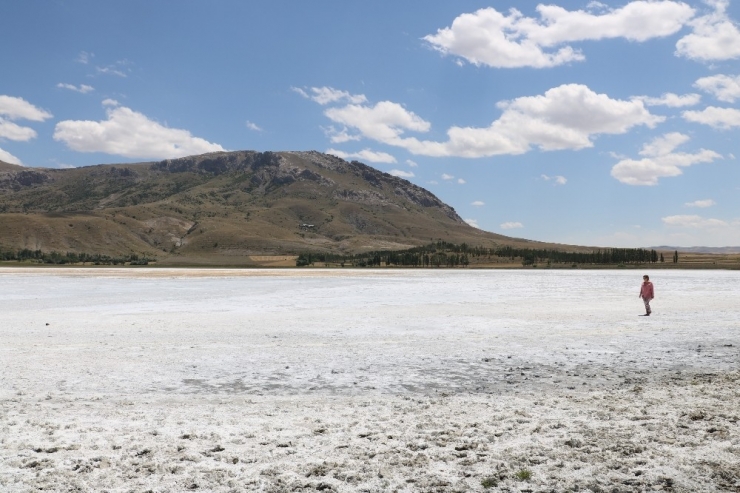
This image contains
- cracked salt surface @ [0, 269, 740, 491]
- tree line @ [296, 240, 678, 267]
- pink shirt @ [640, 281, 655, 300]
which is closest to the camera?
cracked salt surface @ [0, 269, 740, 491]

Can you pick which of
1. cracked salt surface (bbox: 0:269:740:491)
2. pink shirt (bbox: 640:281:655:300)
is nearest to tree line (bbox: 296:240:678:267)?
pink shirt (bbox: 640:281:655:300)

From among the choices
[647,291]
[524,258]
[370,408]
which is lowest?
[370,408]

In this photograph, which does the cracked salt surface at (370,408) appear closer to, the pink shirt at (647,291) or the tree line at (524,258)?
the pink shirt at (647,291)

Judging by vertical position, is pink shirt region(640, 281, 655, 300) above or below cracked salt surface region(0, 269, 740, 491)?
above

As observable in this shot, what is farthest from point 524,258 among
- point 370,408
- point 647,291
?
point 370,408

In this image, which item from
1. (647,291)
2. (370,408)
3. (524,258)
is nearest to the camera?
(370,408)

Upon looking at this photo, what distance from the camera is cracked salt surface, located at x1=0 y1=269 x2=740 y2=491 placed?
6.89 m

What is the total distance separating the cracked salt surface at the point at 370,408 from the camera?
6.89m

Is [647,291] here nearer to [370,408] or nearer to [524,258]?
[370,408]

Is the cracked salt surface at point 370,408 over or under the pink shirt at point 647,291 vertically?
under

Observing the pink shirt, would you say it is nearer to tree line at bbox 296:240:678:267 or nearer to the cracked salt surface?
the cracked salt surface

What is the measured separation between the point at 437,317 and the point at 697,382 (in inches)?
567

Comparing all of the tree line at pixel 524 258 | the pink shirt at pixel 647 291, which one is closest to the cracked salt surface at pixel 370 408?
the pink shirt at pixel 647 291

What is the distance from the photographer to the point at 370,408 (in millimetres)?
9961
